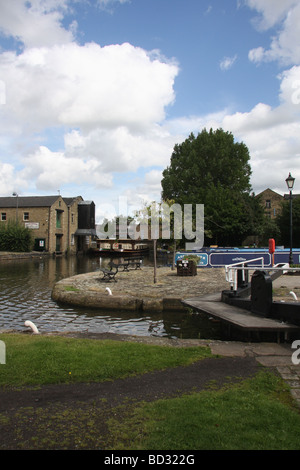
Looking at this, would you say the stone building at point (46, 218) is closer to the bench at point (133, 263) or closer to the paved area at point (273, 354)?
the bench at point (133, 263)

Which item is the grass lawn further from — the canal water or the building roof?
the building roof

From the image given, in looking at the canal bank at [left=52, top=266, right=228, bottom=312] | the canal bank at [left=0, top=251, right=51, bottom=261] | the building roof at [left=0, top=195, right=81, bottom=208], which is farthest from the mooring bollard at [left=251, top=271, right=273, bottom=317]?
the building roof at [left=0, top=195, right=81, bottom=208]

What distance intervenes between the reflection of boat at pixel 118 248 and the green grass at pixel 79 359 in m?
38.0

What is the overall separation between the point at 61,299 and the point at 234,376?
336 inches

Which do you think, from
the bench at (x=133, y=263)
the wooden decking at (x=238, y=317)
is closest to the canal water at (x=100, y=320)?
the wooden decking at (x=238, y=317)

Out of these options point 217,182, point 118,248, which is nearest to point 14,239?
point 118,248

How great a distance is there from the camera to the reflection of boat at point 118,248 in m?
44.3

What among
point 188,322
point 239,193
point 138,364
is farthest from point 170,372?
point 239,193

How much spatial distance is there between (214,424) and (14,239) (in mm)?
42352

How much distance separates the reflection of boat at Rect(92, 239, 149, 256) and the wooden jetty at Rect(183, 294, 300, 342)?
117 ft

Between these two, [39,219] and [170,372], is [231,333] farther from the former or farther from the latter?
[39,219]

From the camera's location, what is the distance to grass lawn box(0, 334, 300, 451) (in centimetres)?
286

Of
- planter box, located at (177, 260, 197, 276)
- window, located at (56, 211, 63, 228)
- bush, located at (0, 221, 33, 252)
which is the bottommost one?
planter box, located at (177, 260, 197, 276)
